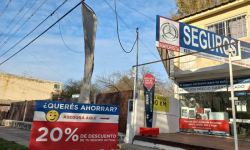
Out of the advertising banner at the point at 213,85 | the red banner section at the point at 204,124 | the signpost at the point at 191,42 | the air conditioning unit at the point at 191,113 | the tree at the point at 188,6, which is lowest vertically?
the red banner section at the point at 204,124

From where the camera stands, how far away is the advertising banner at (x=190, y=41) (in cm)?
782

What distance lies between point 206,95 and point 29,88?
133 feet

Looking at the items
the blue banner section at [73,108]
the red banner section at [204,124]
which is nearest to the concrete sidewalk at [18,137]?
the blue banner section at [73,108]

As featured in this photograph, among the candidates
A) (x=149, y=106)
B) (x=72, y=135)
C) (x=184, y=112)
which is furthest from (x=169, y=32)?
(x=184, y=112)

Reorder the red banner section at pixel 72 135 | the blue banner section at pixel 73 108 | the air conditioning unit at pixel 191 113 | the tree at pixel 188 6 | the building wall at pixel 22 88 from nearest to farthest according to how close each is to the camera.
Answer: the red banner section at pixel 72 135 < the blue banner section at pixel 73 108 < the air conditioning unit at pixel 191 113 < the tree at pixel 188 6 < the building wall at pixel 22 88

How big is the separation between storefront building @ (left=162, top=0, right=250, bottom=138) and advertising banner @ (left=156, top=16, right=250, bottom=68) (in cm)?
151

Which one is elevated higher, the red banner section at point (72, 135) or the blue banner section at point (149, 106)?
the blue banner section at point (149, 106)

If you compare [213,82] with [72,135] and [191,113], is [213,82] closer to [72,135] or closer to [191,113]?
[191,113]

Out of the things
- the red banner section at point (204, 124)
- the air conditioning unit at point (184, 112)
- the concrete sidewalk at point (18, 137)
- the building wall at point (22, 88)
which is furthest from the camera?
the building wall at point (22, 88)

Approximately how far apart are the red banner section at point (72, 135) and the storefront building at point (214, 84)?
6.93m

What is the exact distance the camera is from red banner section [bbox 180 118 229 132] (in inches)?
399

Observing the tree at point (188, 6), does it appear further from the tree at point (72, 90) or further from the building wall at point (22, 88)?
the building wall at point (22, 88)

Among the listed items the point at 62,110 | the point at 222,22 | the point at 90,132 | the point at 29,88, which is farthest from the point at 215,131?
the point at 29,88

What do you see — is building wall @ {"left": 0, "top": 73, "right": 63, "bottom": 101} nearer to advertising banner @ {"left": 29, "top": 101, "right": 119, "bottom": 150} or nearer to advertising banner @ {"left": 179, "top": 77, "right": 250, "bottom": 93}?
advertising banner @ {"left": 179, "top": 77, "right": 250, "bottom": 93}
